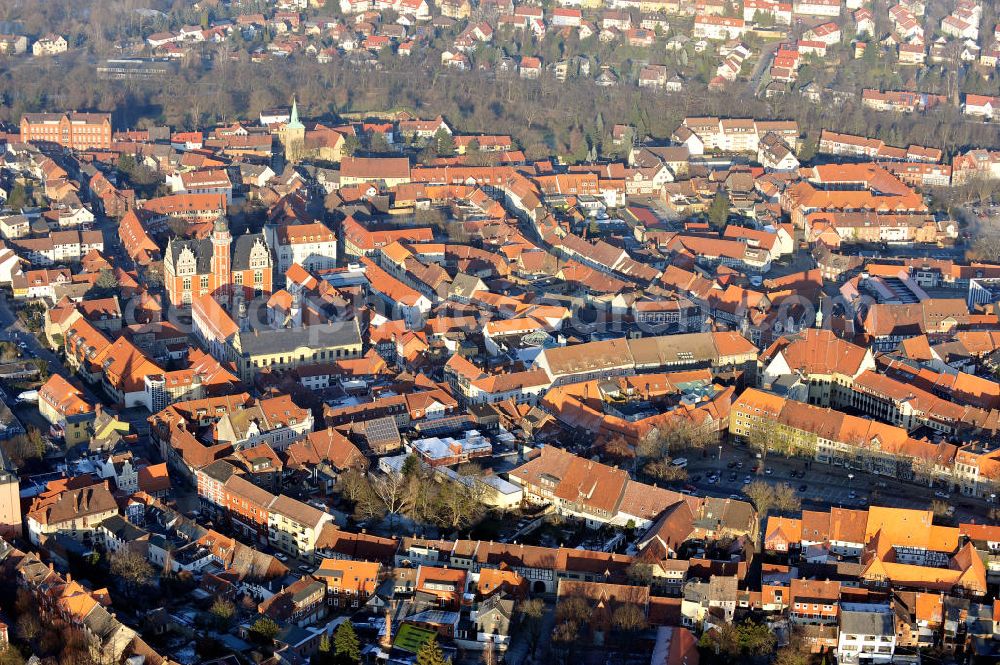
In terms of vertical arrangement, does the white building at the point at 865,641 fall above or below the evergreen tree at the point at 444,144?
above

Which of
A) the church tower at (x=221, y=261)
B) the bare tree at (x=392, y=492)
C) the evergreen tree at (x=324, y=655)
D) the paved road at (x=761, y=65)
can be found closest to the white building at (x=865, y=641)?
the evergreen tree at (x=324, y=655)

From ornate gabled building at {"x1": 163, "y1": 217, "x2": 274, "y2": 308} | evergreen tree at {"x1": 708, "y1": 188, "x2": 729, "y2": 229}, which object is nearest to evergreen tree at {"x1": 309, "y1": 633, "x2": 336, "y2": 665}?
ornate gabled building at {"x1": 163, "y1": 217, "x2": 274, "y2": 308}

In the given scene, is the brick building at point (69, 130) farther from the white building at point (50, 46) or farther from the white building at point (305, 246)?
the white building at point (50, 46)

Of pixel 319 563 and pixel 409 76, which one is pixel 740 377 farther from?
pixel 409 76

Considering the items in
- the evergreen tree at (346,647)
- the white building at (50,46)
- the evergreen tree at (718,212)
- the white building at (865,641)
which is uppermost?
the white building at (50,46)

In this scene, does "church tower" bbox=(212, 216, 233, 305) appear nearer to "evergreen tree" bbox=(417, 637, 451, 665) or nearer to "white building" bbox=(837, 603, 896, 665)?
"evergreen tree" bbox=(417, 637, 451, 665)

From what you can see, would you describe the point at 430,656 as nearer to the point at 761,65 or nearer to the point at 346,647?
the point at 346,647

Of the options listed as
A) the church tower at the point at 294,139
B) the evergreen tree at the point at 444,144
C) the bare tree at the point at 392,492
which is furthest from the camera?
the evergreen tree at the point at 444,144

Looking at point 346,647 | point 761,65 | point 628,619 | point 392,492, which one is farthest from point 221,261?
point 761,65

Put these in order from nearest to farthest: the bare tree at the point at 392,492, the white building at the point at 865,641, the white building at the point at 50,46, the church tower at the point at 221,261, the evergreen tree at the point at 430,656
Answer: the evergreen tree at the point at 430,656 → the white building at the point at 865,641 → the bare tree at the point at 392,492 → the church tower at the point at 221,261 → the white building at the point at 50,46
